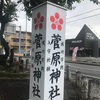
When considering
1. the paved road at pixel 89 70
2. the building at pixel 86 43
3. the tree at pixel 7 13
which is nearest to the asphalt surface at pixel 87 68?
the paved road at pixel 89 70

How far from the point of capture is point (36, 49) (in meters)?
4.04

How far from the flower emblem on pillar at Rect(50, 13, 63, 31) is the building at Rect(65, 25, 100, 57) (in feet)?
122

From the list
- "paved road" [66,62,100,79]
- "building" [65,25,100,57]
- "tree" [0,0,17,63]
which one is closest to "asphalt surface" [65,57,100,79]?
"paved road" [66,62,100,79]

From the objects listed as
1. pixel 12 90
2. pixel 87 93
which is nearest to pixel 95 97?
pixel 87 93

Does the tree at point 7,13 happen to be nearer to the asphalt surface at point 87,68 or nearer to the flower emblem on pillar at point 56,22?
the asphalt surface at point 87,68

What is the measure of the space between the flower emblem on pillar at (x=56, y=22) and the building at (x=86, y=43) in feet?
122

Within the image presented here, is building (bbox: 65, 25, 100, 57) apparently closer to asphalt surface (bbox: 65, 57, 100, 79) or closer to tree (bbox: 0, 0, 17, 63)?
asphalt surface (bbox: 65, 57, 100, 79)

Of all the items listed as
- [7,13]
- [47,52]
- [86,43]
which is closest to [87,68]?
[7,13]

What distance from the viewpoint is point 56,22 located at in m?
3.93

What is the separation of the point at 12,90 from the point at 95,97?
10.8 ft

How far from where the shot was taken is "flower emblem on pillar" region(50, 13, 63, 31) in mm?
3834

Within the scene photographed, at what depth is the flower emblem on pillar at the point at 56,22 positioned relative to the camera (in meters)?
3.83

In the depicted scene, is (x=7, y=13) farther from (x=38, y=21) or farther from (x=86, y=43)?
(x=86, y=43)

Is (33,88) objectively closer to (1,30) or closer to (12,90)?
(12,90)
